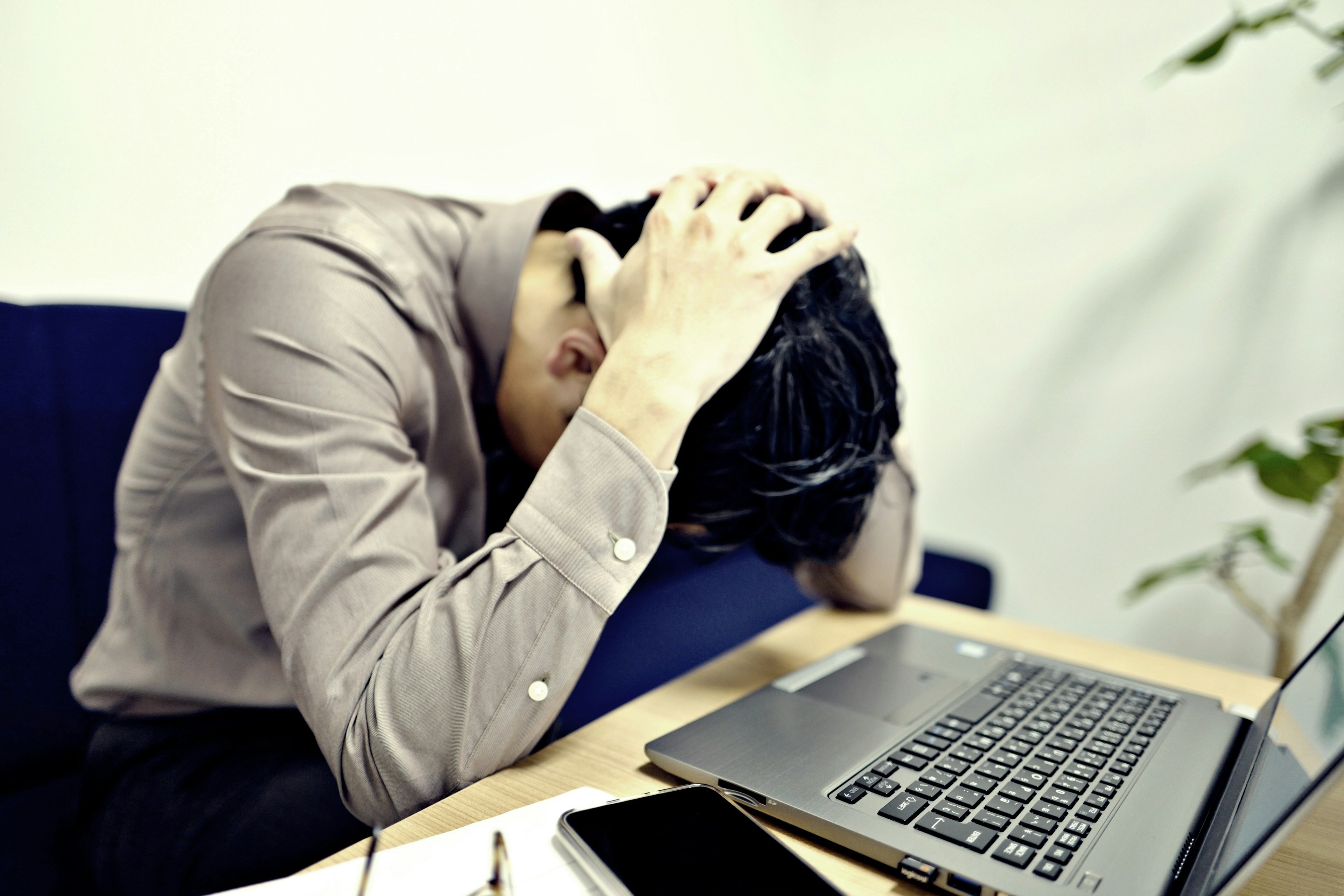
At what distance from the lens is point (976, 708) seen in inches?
25.4

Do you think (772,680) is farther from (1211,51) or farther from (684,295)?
(1211,51)

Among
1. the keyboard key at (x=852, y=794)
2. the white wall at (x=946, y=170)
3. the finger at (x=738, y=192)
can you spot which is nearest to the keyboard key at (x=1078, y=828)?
the keyboard key at (x=852, y=794)

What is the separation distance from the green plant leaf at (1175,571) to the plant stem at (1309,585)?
0.44ft

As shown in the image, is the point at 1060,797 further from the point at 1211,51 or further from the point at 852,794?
the point at 1211,51

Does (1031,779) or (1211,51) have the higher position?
(1211,51)

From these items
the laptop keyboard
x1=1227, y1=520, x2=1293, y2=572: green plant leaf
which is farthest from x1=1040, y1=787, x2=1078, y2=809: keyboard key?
x1=1227, y1=520, x2=1293, y2=572: green plant leaf

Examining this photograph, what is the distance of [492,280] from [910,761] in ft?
1.81

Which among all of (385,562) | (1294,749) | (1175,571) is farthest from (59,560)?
(1175,571)

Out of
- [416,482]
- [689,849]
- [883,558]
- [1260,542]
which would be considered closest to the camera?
[689,849]

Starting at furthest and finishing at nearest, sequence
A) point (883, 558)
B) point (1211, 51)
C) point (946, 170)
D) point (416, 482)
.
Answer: point (946, 170) → point (1211, 51) → point (883, 558) → point (416, 482)

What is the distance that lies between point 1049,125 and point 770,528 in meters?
1.40

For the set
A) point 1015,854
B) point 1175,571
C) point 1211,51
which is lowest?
point 1175,571

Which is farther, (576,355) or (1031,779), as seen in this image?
(576,355)

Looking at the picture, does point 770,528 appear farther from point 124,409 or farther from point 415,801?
point 124,409
